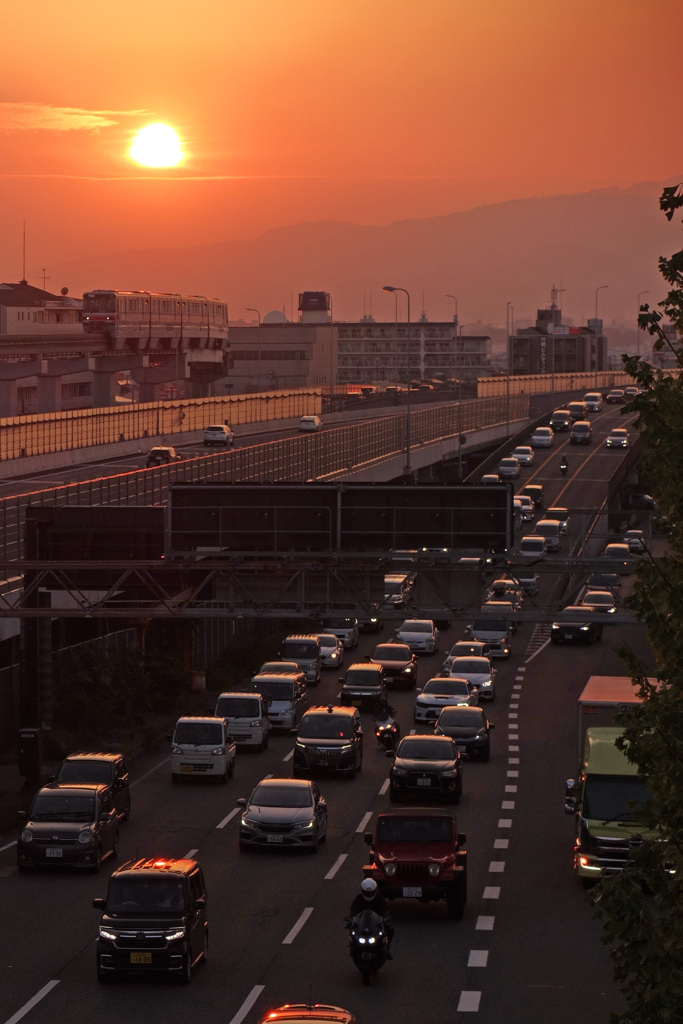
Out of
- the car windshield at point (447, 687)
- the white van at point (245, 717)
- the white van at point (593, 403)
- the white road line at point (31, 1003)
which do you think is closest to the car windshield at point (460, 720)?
the car windshield at point (447, 687)

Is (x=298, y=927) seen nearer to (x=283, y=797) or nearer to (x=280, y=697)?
(x=283, y=797)

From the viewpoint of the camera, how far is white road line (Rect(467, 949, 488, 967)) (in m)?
24.2

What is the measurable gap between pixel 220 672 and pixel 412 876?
30424mm

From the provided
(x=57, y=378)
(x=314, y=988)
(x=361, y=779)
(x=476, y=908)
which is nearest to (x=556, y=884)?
(x=476, y=908)

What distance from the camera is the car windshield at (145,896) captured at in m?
22.8

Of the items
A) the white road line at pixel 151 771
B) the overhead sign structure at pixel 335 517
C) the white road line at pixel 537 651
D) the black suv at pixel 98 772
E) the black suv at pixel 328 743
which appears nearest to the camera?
the black suv at pixel 98 772

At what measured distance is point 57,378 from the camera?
13750cm

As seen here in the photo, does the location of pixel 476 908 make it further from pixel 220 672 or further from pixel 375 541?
pixel 220 672

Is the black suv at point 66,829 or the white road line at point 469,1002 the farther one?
the black suv at point 66,829

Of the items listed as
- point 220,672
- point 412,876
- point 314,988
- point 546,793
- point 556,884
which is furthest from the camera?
point 220,672

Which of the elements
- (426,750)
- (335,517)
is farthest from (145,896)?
(335,517)

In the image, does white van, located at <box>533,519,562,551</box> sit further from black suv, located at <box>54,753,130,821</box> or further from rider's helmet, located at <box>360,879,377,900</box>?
rider's helmet, located at <box>360,879,377,900</box>

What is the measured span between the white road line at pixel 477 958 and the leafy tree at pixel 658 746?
12.5 meters

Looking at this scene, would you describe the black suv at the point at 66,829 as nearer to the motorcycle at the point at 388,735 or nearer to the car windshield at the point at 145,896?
the car windshield at the point at 145,896
